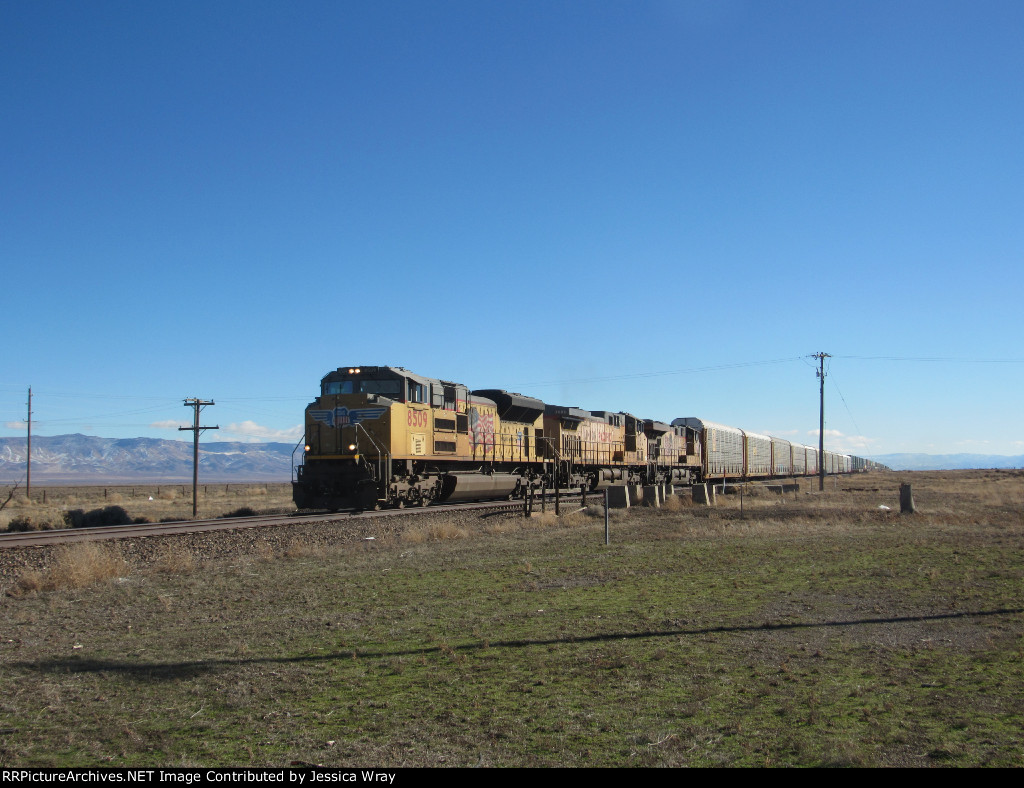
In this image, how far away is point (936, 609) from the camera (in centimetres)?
855

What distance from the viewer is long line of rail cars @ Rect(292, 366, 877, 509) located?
21859 mm

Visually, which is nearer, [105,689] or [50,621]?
[105,689]

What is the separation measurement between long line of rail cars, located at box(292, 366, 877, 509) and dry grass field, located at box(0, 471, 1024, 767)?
27.8ft

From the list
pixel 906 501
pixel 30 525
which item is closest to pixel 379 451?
pixel 30 525

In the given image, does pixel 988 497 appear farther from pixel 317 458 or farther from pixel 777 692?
pixel 777 692

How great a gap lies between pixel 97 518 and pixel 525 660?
921 inches

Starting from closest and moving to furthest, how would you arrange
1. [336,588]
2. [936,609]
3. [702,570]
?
[936,609], [336,588], [702,570]

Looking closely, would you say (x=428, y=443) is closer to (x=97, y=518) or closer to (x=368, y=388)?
(x=368, y=388)

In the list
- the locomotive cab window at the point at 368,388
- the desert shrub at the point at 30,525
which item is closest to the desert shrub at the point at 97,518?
the desert shrub at the point at 30,525

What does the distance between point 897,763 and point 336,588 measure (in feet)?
25.7

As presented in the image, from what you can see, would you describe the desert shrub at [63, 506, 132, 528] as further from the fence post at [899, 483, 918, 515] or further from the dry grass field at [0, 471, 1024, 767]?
the fence post at [899, 483, 918, 515]

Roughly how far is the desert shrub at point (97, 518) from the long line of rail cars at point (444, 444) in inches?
263

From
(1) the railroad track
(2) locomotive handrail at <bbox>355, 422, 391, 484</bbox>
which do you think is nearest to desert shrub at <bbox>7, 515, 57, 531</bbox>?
(1) the railroad track
